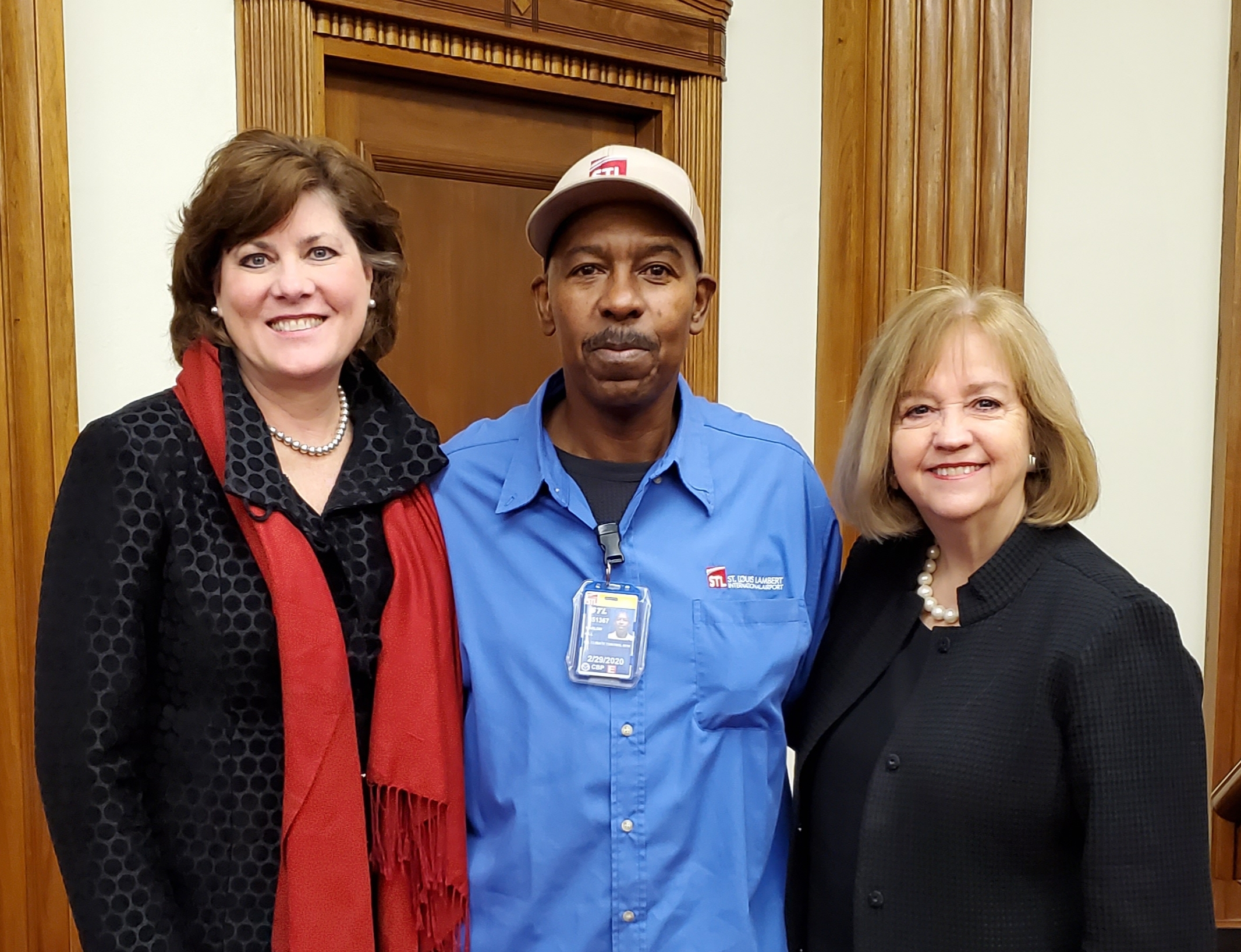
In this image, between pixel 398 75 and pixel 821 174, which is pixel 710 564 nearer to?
pixel 398 75

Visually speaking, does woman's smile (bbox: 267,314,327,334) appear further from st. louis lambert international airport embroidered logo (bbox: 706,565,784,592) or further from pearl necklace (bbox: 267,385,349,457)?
st. louis lambert international airport embroidered logo (bbox: 706,565,784,592)

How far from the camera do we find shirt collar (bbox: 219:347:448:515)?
120cm

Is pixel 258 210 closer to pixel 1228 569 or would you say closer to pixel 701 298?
pixel 701 298

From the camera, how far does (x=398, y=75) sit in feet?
7.71

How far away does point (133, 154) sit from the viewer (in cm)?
198

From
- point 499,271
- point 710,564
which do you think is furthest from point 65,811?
point 499,271

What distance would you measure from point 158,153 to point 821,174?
1579 millimetres

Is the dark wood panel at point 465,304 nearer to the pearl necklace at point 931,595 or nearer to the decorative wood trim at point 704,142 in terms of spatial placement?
the decorative wood trim at point 704,142

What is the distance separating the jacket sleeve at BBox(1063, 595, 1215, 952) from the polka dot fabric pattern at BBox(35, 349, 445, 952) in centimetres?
79

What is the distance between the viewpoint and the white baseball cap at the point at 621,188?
1399mm

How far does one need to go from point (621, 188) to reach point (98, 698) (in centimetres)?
85

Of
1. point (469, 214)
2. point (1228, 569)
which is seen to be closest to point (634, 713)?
point (469, 214)

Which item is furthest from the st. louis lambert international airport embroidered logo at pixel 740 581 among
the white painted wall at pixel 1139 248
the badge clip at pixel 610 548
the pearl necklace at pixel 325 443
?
the white painted wall at pixel 1139 248

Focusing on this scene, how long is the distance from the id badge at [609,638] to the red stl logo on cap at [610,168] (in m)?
0.53
